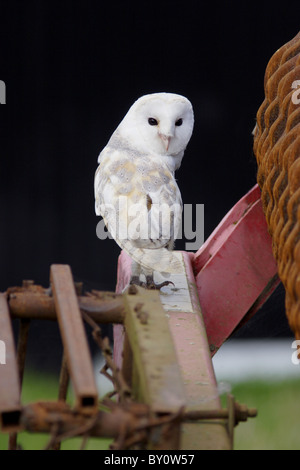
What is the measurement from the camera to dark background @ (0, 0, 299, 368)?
2.83 m

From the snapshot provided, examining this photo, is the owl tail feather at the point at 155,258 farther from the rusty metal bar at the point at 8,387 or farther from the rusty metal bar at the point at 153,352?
the rusty metal bar at the point at 8,387

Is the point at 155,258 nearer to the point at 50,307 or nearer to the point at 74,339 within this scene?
the point at 50,307

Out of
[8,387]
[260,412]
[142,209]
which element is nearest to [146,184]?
[142,209]

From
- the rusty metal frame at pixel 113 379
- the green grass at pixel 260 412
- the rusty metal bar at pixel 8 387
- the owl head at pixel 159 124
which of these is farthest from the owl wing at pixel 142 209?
the green grass at pixel 260 412

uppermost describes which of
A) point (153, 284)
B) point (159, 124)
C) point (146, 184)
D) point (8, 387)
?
point (159, 124)

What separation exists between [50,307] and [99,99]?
1.95 meters

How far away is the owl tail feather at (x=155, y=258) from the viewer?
5.65 feet

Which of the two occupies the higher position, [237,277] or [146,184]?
[146,184]

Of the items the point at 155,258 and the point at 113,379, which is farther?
the point at 155,258

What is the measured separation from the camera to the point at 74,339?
0.97m

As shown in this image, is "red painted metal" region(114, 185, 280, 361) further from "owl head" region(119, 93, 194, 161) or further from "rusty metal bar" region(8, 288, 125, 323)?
"rusty metal bar" region(8, 288, 125, 323)

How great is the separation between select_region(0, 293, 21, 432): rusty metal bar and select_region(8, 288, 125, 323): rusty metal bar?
0.10 meters

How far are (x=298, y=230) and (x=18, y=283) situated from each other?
2.10m

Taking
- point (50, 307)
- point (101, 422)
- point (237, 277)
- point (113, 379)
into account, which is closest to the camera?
point (101, 422)
